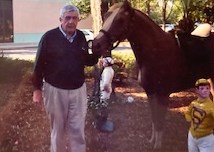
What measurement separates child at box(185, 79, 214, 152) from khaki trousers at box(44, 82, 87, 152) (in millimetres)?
1149

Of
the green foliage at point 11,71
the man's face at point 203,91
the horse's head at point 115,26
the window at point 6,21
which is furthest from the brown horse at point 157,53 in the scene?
the window at point 6,21

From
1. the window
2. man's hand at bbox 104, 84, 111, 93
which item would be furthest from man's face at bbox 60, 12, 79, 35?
the window

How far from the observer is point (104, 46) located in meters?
5.11

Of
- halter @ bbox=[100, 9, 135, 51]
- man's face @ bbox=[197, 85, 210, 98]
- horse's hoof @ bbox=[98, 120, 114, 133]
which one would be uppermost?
halter @ bbox=[100, 9, 135, 51]

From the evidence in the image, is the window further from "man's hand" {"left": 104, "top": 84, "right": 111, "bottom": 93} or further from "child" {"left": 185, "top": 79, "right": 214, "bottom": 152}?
"child" {"left": 185, "top": 79, "right": 214, "bottom": 152}

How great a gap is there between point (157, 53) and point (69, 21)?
5.54 feet

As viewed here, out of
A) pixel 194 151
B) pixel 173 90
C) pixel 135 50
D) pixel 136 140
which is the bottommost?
pixel 136 140

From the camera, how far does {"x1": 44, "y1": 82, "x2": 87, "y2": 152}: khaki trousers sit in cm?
449

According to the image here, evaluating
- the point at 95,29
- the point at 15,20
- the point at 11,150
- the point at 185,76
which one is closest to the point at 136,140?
the point at 185,76

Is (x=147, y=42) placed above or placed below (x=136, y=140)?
above

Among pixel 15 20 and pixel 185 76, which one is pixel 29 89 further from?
pixel 15 20

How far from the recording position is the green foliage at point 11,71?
34.8 feet

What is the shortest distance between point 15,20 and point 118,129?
56.7 feet

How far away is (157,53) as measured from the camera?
18.6 feet
